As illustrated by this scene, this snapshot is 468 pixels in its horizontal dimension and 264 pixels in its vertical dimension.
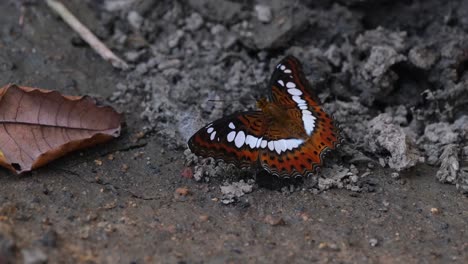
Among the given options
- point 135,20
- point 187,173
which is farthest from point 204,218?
point 135,20

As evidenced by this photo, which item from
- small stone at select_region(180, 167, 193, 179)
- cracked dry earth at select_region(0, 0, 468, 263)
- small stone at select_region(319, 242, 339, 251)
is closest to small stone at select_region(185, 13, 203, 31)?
cracked dry earth at select_region(0, 0, 468, 263)

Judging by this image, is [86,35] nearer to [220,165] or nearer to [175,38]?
[175,38]

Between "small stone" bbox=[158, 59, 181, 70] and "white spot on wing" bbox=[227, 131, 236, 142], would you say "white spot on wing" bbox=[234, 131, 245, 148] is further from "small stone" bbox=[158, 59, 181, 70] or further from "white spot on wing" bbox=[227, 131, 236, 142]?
"small stone" bbox=[158, 59, 181, 70]

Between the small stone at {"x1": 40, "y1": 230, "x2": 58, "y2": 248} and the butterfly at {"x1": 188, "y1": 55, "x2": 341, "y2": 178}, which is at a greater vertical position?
the butterfly at {"x1": 188, "y1": 55, "x2": 341, "y2": 178}

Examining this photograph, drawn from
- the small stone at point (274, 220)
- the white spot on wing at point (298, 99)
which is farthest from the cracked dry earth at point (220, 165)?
the white spot on wing at point (298, 99)

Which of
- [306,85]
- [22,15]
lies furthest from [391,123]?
[22,15]

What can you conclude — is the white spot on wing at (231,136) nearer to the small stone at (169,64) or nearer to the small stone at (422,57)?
the small stone at (169,64)
